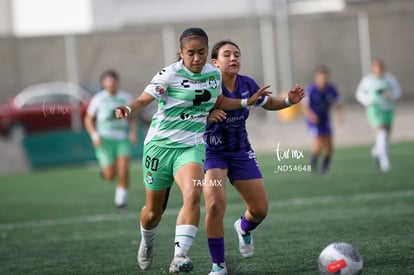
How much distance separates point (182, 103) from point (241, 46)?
23454mm

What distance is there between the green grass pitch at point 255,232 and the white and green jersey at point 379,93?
4.32 ft

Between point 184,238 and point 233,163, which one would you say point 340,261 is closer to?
point 184,238

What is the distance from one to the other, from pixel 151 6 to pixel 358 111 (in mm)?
14011

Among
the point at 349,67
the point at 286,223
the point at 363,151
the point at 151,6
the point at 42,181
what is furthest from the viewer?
the point at 151,6

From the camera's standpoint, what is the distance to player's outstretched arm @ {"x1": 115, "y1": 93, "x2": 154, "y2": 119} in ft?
23.8

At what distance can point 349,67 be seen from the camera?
30094mm

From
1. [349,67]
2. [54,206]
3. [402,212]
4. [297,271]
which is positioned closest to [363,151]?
[349,67]

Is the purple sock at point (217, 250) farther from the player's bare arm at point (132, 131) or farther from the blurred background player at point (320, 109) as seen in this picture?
the blurred background player at point (320, 109)

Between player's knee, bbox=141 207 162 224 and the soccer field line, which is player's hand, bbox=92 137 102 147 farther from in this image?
player's knee, bbox=141 207 162 224

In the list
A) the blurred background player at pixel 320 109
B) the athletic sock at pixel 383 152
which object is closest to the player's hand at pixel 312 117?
the blurred background player at pixel 320 109

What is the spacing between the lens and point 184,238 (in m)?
7.28

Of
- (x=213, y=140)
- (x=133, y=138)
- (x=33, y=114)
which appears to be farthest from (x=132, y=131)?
(x=33, y=114)

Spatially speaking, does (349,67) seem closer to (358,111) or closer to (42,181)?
(358,111)

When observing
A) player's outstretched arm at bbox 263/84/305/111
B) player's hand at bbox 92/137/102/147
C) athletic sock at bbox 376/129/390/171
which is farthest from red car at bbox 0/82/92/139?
player's outstretched arm at bbox 263/84/305/111
